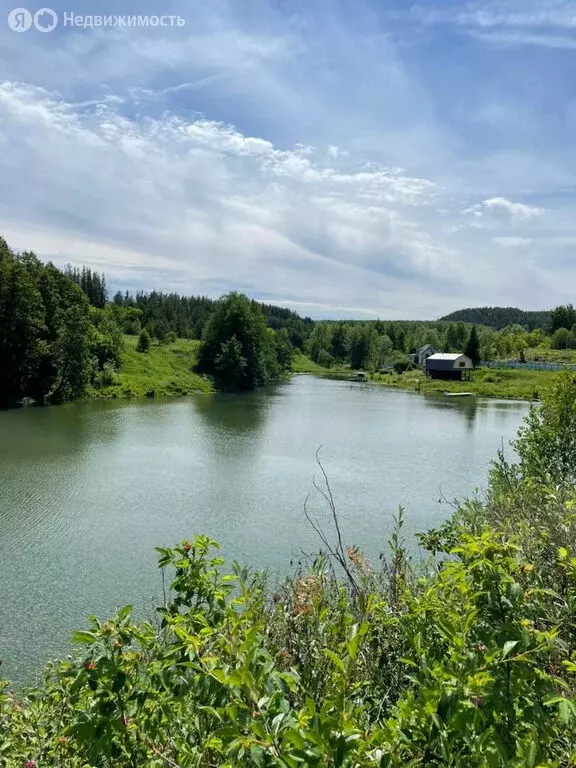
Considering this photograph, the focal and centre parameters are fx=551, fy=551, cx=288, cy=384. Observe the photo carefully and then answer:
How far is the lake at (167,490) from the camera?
10805 millimetres

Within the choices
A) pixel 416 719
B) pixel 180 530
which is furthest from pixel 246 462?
pixel 416 719

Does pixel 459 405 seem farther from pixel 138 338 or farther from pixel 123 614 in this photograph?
pixel 123 614

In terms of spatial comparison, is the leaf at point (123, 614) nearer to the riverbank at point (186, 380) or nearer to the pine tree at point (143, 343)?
the riverbank at point (186, 380)

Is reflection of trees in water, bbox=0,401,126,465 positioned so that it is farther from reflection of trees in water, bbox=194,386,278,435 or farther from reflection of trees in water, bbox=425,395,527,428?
reflection of trees in water, bbox=425,395,527,428

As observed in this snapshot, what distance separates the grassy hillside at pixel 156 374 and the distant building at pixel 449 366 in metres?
33.6

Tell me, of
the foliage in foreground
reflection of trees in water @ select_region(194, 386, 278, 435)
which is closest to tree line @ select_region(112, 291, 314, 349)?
reflection of trees in water @ select_region(194, 386, 278, 435)

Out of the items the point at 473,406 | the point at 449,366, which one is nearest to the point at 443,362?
the point at 449,366

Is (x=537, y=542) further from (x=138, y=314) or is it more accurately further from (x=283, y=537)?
(x=138, y=314)

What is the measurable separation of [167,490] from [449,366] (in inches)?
2454

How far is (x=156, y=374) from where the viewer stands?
174 feet

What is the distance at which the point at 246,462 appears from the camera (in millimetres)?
23078

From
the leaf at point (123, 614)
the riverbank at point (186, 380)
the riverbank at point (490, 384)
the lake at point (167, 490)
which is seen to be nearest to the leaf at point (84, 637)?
the leaf at point (123, 614)

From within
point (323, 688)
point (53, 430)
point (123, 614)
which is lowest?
point (53, 430)

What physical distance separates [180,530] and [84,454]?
1045cm
